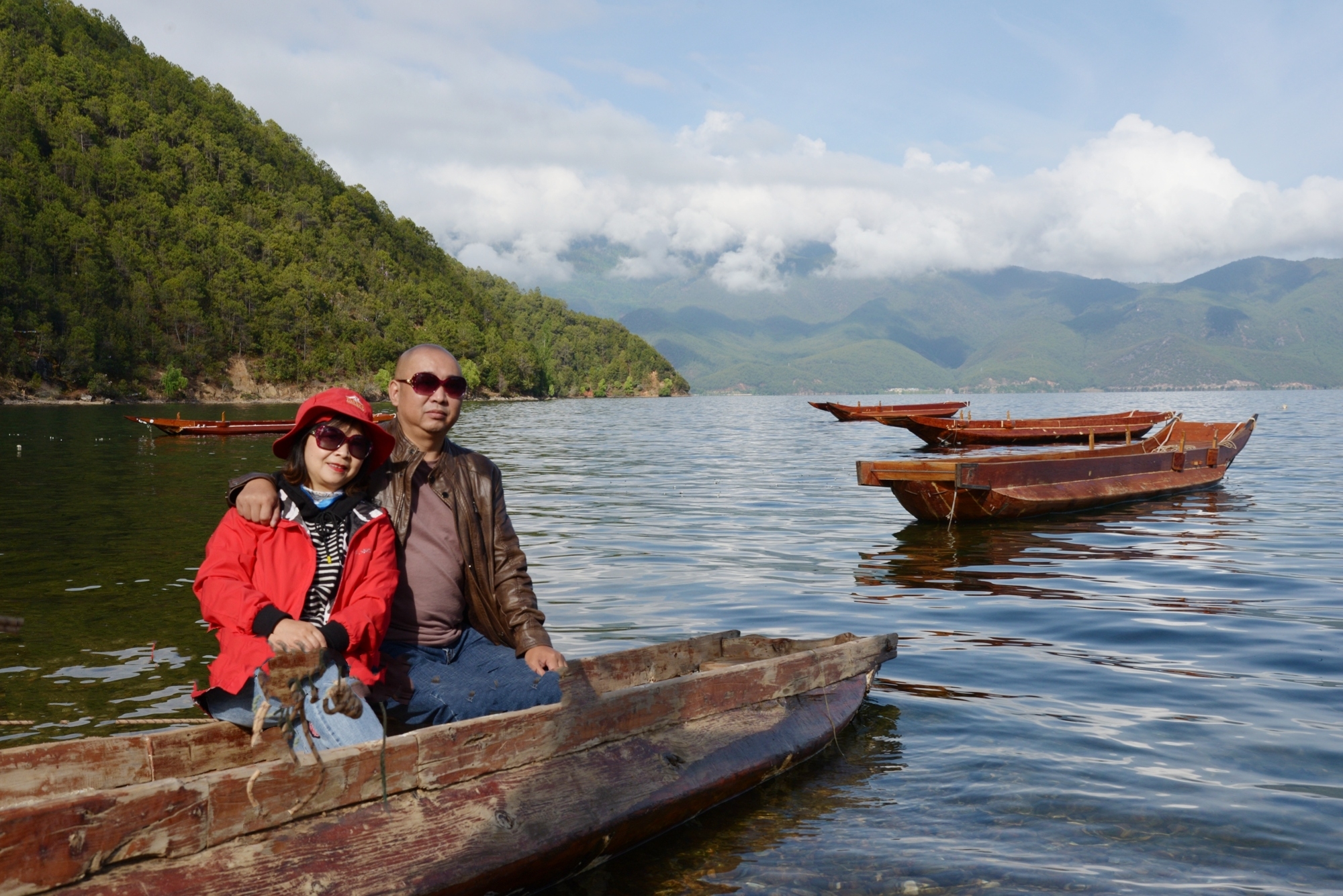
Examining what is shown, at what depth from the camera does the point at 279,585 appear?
4469mm

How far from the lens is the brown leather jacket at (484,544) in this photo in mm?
5180

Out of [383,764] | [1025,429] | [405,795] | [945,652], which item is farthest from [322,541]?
[1025,429]

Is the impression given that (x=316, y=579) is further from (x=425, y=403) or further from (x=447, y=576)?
(x=425, y=403)

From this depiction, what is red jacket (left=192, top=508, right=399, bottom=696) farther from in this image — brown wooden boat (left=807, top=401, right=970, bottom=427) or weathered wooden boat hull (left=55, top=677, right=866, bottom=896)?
brown wooden boat (left=807, top=401, right=970, bottom=427)

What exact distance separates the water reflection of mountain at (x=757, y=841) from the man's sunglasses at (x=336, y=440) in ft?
7.81

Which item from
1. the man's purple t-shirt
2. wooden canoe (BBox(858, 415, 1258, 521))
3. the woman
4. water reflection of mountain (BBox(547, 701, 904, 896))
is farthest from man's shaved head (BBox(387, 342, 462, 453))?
wooden canoe (BBox(858, 415, 1258, 521))

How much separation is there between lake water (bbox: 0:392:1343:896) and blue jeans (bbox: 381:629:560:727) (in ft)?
3.31

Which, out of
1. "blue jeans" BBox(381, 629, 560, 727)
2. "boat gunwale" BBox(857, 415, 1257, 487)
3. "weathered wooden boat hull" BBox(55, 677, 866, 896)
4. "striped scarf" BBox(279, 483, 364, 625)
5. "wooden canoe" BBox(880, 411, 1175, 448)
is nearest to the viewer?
"weathered wooden boat hull" BBox(55, 677, 866, 896)

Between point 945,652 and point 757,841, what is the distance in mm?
4410

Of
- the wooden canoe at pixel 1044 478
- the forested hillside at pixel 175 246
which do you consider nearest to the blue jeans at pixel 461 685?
the wooden canoe at pixel 1044 478

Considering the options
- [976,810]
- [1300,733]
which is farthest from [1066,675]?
[976,810]

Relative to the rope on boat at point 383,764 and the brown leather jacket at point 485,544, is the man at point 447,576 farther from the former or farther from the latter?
the rope on boat at point 383,764

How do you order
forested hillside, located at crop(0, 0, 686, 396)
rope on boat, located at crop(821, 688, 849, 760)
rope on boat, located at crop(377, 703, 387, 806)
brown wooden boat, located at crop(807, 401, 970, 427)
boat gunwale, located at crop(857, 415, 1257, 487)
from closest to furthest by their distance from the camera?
rope on boat, located at crop(377, 703, 387, 806) < rope on boat, located at crop(821, 688, 849, 760) < boat gunwale, located at crop(857, 415, 1257, 487) < brown wooden boat, located at crop(807, 401, 970, 427) < forested hillside, located at crop(0, 0, 686, 396)

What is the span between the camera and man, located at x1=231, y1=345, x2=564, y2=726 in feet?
16.6
